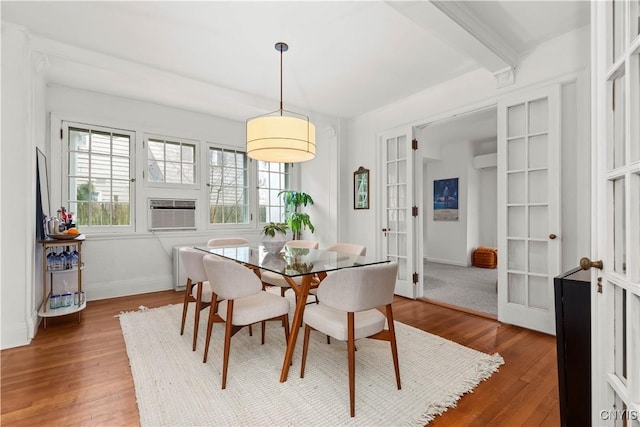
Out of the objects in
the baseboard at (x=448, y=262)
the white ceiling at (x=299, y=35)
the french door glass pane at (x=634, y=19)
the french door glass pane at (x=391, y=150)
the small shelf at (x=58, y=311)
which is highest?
the white ceiling at (x=299, y=35)

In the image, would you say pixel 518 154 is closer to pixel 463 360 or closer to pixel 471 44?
pixel 471 44

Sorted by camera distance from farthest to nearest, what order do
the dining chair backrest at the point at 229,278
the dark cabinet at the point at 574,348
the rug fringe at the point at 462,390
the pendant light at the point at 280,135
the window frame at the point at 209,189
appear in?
the window frame at the point at 209,189 → the pendant light at the point at 280,135 → the dining chair backrest at the point at 229,278 → the rug fringe at the point at 462,390 → the dark cabinet at the point at 574,348

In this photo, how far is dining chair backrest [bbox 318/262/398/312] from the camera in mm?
1653

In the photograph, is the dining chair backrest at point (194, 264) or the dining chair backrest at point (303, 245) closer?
the dining chair backrest at point (194, 264)

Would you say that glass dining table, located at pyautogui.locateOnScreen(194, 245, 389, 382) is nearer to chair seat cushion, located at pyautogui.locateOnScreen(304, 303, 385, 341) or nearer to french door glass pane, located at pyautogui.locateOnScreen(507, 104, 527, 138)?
chair seat cushion, located at pyautogui.locateOnScreen(304, 303, 385, 341)

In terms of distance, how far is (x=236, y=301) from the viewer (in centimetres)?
210

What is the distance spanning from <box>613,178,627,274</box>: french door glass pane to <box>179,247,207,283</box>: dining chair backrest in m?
2.27

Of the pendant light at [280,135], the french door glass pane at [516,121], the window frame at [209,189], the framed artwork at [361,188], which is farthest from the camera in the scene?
the window frame at [209,189]

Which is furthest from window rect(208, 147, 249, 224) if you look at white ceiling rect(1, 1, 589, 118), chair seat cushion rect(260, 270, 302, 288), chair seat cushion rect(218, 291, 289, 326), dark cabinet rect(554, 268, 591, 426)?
dark cabinet rect(554, 268, 591, 426)

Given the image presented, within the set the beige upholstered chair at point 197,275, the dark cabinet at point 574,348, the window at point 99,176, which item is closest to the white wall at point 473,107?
the dark cabinet at point 574,348

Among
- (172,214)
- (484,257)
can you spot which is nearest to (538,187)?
(484,257)

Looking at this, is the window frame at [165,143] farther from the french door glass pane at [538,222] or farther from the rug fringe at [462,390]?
the french door glass pane at [538,222]

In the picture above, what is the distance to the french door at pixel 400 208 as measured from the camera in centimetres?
384

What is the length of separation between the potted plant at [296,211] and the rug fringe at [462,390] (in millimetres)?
3270
